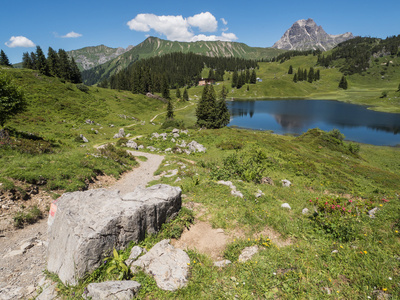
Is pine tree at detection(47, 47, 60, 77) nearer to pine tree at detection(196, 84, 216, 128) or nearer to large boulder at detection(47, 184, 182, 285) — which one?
pine tree at detection(196, 84, 216, 128)

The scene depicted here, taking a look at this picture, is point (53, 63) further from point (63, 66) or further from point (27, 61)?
point (27, 61)

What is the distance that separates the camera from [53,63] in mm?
86438

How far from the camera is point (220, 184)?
49.2ft

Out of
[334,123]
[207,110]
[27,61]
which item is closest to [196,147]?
[207,110]

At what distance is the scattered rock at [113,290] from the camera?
5.42 meters

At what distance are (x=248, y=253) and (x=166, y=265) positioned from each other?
11.0 feet

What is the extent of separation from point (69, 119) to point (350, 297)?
6219 cm

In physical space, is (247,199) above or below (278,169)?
above

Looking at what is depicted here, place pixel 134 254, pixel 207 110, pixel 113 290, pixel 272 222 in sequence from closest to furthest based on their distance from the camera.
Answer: pixel 113 290
pixel 134 254
pixel 272 222
pixel 207 110

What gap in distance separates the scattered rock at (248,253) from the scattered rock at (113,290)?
4.00 m

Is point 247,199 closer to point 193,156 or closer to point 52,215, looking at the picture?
point 52,215

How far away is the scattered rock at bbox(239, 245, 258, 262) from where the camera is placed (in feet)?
24.4

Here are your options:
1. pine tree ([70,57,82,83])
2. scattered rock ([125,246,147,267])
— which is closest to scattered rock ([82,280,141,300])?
scattered rock ([125,246,147,267])

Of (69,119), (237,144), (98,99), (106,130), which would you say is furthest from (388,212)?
(98,99)
